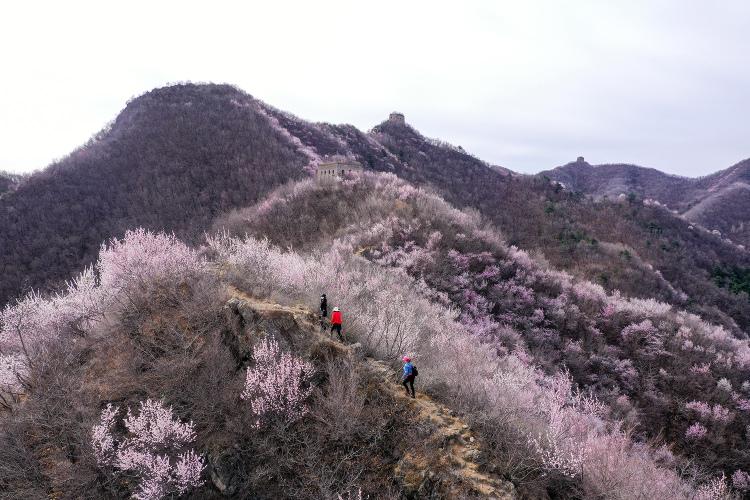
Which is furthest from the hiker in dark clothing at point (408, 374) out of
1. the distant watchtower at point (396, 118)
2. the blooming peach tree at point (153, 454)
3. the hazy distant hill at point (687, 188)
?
the hazy distant hill at point (687, 188)

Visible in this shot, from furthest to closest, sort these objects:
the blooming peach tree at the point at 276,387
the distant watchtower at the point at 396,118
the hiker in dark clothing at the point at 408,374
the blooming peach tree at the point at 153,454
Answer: the distant watchtower at the point at 396,118 < the blooming peach tree at the point at 276,387 < the hiker in dark clothing at the point at 408,374 < the blooming peach tree at the point at 153,454

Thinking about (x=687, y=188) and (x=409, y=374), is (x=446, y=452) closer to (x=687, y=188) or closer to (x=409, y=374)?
(x=409, y=374)

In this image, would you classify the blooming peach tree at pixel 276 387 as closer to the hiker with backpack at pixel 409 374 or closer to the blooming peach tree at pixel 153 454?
the blooming peach tree at pixel 153 454

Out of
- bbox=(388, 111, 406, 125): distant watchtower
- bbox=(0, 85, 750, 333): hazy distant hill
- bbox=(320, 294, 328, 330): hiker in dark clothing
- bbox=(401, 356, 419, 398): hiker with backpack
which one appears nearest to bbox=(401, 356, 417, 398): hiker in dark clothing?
bbox=(401, 356, 419, 398): hiker with backpack

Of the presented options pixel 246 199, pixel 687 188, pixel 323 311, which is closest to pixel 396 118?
pixel 246 199

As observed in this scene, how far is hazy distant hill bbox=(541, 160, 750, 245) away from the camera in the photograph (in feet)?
367

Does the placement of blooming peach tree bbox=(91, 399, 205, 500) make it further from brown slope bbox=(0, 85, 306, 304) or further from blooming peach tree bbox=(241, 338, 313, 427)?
brown slope bbox=(0, 85, 306, 304)

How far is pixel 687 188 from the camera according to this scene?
506 feet

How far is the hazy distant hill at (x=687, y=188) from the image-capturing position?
112 metres

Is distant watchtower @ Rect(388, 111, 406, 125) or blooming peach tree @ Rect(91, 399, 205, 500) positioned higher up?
distant watchtower @ Rect(388, 111, 406, 125)

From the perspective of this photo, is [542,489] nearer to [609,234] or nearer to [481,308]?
[481,308]

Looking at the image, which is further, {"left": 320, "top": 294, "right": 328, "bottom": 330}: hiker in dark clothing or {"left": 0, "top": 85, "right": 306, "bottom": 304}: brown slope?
{"left": 0, "top": 85, "right": 306, "bottom": 304}: brown slope

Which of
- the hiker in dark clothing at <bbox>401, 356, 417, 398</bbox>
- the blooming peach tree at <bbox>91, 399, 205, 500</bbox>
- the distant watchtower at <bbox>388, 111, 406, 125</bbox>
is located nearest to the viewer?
the blooming peach tree at <bbox>91, 399, 205, 500</bbox>

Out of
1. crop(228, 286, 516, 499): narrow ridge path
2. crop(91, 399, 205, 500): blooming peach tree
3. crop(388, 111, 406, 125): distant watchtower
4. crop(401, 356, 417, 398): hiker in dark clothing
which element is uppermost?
crop(388, 111, 406, 125): distant watchtower
